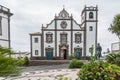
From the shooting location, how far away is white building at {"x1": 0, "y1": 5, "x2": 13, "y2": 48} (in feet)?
104

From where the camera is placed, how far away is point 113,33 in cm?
3359

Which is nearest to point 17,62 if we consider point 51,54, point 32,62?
point 32,62

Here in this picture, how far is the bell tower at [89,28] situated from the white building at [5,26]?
16957 millimetres

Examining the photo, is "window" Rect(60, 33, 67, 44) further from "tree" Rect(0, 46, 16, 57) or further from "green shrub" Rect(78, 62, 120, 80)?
"tree" Rect(0, 46, 16, 57)

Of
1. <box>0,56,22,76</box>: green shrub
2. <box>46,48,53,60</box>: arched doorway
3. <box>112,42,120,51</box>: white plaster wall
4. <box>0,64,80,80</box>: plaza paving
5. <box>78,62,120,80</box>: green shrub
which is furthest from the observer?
<box>46,48,53,60</box>: arched doorway

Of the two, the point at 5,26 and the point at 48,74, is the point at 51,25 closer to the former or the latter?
the point at 5,26

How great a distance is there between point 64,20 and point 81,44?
5351 mm

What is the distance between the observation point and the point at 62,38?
47.1 metres

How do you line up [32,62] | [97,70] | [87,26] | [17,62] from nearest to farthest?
[17,62] < [97,70] < [32,62] < [87,26]

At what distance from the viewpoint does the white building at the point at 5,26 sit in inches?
1254

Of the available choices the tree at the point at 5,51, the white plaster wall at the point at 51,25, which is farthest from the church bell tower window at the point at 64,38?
the tree at the point at 5,51

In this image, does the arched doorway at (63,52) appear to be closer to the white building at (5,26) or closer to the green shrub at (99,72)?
the white building at (5,26)

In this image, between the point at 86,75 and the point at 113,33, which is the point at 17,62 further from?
the point at 113,33

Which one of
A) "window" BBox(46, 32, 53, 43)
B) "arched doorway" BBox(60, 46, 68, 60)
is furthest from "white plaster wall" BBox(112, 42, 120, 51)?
"window" BBox(46, 32, 53, 43)
